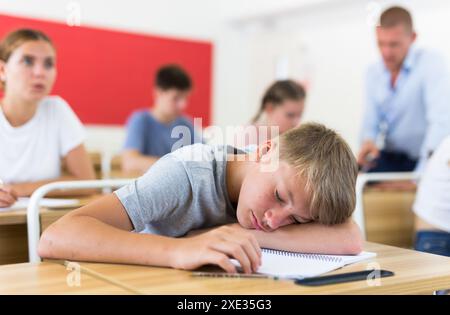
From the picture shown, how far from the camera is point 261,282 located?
0.84m

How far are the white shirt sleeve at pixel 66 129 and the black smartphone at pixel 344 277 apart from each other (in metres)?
1.43

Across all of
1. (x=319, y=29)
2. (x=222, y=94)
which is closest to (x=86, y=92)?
(x=222, y=94)

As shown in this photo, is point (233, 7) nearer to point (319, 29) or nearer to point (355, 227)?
point (319, 29)

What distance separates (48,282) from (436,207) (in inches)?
56.7

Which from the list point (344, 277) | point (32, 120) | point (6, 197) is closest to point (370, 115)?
point (32, 120)

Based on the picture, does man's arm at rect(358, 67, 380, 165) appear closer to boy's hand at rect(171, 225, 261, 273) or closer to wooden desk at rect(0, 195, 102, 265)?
wooden desk at rect(0, 195, 102, 265)

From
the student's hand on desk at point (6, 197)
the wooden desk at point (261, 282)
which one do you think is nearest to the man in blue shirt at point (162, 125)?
the student's hand on desk at point (6, 197)

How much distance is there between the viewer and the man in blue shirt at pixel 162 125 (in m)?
3.39

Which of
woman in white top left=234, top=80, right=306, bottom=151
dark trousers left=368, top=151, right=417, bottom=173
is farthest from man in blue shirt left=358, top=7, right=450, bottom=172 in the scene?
woman in white top left=234, top=80, right=306, bottom=151

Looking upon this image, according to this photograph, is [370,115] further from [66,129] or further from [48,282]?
[48,282]

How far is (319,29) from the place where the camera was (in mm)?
4770

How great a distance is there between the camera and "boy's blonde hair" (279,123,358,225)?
1.02 meters
